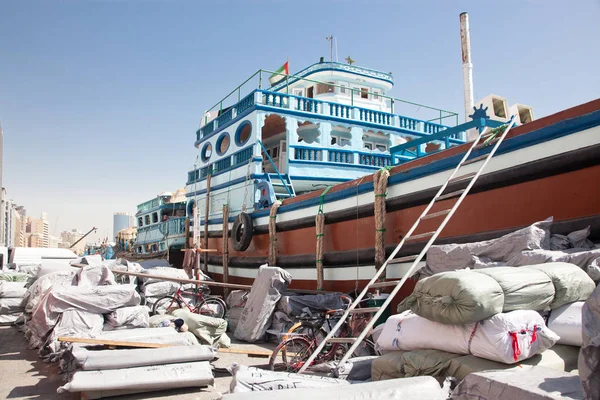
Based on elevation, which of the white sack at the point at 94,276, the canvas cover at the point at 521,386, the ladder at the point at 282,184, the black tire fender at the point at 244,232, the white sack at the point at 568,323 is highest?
the ladder at the point at 282,184

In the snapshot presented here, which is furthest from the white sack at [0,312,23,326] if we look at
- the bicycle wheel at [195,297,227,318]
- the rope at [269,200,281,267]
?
the rope at [269,200,281,267]

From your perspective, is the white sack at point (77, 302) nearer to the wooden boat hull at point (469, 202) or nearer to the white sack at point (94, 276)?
the white sack at point (94, 276)

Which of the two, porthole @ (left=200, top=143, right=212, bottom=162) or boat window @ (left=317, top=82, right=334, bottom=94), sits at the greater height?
boat window @ (left=317, top=82, right=334, bottom=94)

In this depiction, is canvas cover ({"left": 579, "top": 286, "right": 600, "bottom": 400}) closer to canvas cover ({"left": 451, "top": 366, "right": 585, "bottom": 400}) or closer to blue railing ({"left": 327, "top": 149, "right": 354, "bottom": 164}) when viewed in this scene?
canvas cover ({"left": 451, "top": 366, "right": 585, "bottom": 400})

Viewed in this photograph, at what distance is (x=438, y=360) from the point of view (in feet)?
11.4

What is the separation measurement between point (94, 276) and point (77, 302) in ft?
3.57

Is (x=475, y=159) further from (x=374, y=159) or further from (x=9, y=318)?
(x=9, y=318)

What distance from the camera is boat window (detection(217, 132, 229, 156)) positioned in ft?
46.0

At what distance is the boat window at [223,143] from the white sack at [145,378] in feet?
31.6

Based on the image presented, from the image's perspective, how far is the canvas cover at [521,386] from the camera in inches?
89.1

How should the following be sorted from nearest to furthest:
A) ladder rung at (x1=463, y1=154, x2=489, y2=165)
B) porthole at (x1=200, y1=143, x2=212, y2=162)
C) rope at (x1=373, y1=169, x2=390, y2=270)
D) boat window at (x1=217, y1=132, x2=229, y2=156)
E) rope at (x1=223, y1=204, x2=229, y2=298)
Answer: ladder rung at (x1=463, y1=154, x2=489, y2=165) < rope at (x1=373, y1=169, x2=390, y2=270) < rope at (x1=223, y1=204, x2=229, y2=298) < boat window at (x1=217, y1=132, x2=229, y2=156) < porthole at (x1=200, y1=143, x2=212, y2=162)

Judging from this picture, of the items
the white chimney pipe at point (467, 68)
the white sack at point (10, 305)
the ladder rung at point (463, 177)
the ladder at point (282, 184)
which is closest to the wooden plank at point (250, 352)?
the ladder rung at point (463, 177)

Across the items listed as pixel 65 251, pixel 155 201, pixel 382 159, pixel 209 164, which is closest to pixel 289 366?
pixel 382 159

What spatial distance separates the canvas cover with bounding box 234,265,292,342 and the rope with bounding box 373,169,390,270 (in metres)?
1.65
